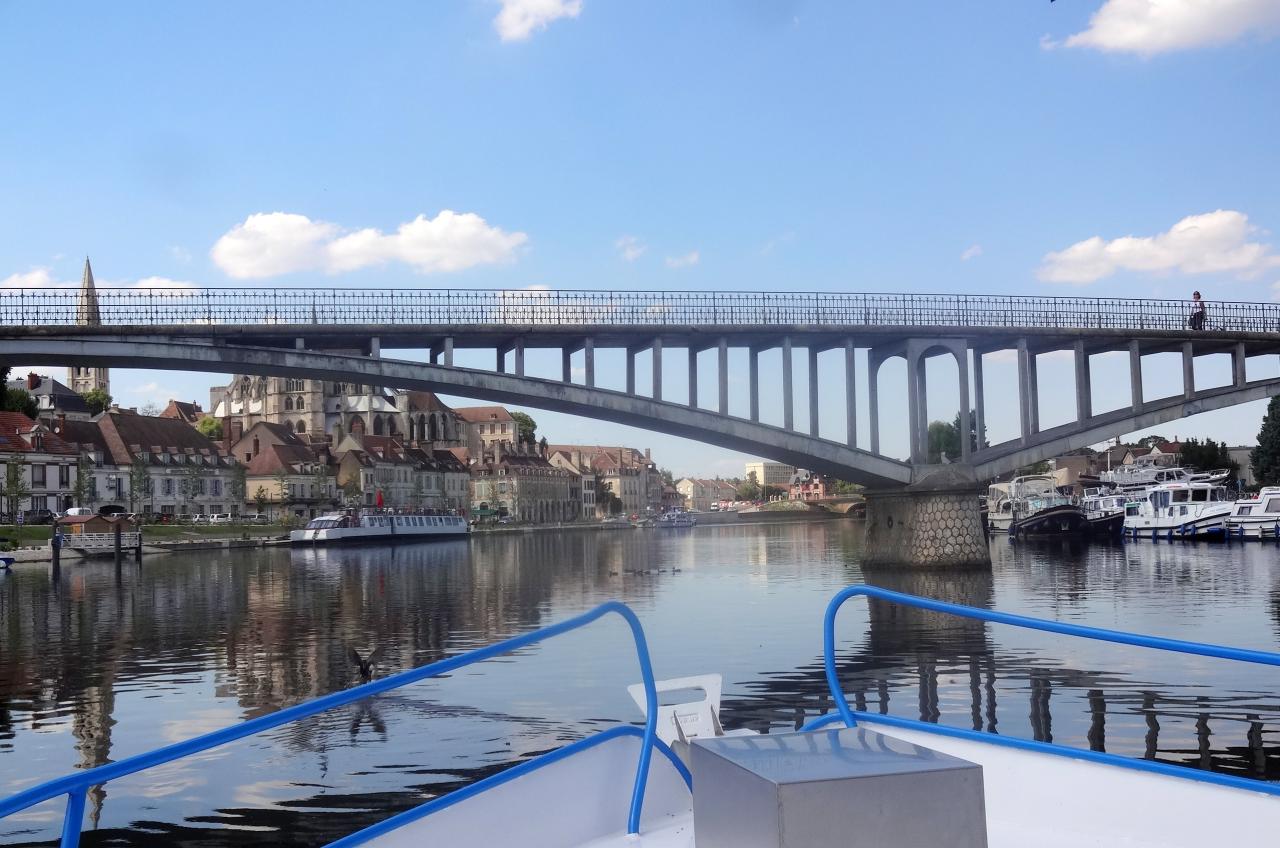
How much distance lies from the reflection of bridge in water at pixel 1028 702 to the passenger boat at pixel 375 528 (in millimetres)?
75789

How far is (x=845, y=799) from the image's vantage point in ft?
10.5

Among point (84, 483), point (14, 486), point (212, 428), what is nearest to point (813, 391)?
point (14, 486)

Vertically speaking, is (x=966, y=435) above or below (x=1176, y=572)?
above

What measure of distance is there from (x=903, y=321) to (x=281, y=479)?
96.1 metres

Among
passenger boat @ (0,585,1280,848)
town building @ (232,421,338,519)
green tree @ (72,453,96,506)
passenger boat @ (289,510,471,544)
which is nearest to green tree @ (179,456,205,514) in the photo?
town building @ (232,421,338,519)

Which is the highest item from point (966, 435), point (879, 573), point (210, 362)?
point (210, 362)

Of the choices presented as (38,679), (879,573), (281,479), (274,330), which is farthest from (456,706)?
(281,479)

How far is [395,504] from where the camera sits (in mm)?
146500

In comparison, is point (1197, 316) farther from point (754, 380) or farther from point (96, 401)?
point (96, 401)

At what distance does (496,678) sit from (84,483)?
3386 inches

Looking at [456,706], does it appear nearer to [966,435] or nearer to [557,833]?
[557,833]

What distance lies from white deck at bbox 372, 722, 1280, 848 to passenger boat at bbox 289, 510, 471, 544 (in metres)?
88.4

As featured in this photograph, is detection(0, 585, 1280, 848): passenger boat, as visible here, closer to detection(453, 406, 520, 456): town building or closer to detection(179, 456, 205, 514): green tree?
detection(179, 456, 205, 514): green tree

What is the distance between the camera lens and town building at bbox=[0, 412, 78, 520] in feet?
286
